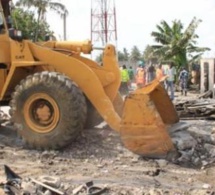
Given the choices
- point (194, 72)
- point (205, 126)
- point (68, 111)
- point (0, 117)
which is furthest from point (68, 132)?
point (194, 72)

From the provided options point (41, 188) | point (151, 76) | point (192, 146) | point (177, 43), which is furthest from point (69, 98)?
point (177, 43)

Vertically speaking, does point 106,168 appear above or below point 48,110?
below

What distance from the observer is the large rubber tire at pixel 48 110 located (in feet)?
24.2

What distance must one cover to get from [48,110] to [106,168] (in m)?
1.55

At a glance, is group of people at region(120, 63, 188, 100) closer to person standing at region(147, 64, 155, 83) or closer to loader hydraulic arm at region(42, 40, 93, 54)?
person standing at region(147, 64, 155, 83)

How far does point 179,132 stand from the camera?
24.9 ft

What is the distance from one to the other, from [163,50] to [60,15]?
290 inches

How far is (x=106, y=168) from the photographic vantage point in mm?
6695

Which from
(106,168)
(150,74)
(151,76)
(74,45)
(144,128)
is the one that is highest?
(74,45)

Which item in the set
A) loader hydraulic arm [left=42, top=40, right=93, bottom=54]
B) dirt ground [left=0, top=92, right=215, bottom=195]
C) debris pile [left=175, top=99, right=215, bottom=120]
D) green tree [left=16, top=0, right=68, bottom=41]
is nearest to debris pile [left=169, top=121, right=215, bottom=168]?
dirt ground [left=0, top=92, right=215, bottom=195]

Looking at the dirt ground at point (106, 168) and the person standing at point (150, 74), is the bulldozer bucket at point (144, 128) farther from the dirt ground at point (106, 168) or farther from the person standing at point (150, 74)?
the person standing at point (150, 74)

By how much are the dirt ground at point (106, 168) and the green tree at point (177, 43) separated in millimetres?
21988

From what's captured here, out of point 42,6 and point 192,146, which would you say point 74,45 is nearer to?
point 192,146

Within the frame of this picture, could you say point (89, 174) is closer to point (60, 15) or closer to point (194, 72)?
point (194, 72)
